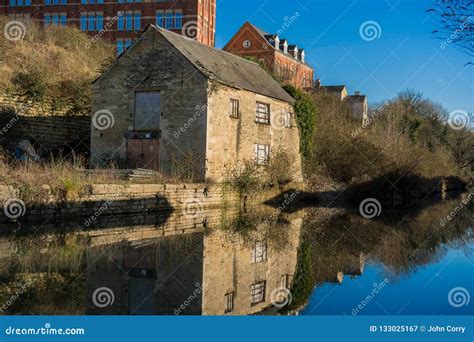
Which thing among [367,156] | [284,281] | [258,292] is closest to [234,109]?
[367,156]

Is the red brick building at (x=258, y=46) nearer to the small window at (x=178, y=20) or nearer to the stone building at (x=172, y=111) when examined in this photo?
the small window at (x=178, y=20)

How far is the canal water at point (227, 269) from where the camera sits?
25.1 feet

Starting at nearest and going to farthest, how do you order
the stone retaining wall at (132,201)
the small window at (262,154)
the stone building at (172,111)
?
the stone retaining wall at (132,201)
the stone building at (172,111)
the small window at (262,154)

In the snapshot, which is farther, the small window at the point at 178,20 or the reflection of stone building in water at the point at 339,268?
the small window at the point at 178,20

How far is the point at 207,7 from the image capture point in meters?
Answer: 58.5

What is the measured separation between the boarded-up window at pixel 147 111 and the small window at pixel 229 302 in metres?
16.4

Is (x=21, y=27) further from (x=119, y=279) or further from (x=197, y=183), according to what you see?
(x=119, y=279)

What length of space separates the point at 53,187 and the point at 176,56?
9.85 meters

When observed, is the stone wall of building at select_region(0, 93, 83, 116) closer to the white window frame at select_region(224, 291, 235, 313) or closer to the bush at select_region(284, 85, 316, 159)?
the bush at select_region(284, 85, 316, 159)

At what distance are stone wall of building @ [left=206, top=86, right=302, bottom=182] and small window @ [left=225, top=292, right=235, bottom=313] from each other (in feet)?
48.7

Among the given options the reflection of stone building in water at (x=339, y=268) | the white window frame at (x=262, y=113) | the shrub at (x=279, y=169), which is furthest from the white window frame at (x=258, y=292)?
the white window frame at (x=262, y=113)

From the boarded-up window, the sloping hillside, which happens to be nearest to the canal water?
the boarded-up window

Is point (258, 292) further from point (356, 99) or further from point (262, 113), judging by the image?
point (356, 99)

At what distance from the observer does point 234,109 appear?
82.5 ft
